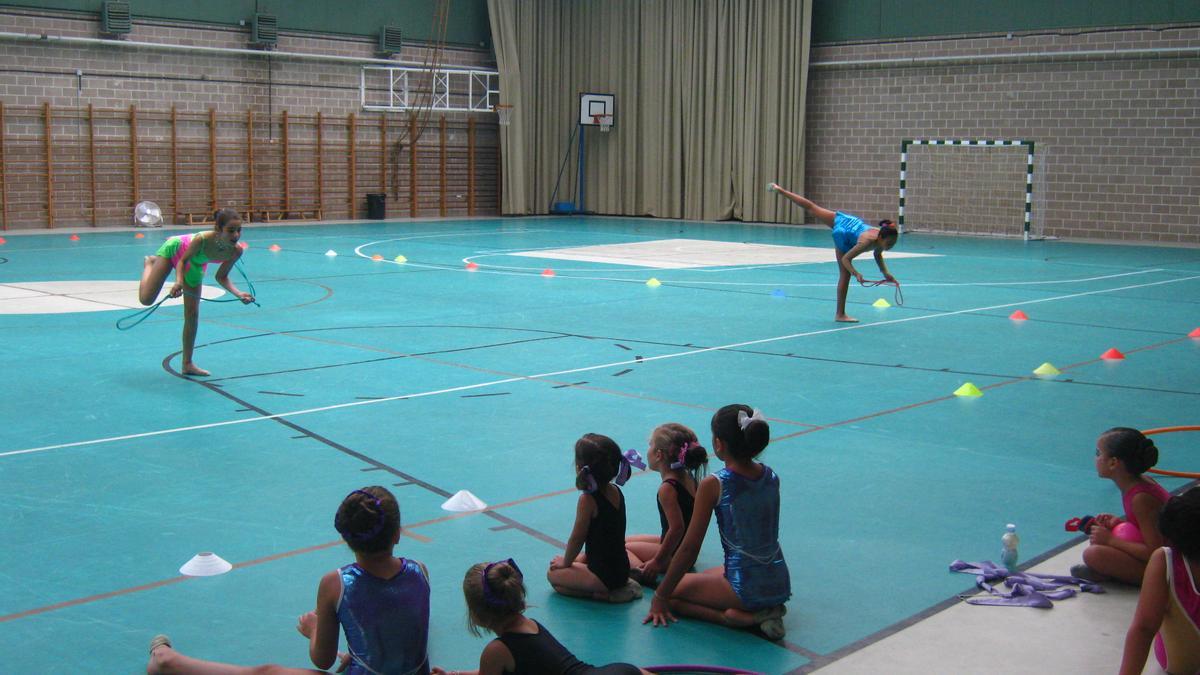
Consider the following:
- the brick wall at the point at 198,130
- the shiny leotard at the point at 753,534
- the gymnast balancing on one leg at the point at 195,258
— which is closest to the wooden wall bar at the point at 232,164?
the brick wall at the point at 198,130

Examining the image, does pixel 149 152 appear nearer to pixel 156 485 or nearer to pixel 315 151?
pixel 315 151

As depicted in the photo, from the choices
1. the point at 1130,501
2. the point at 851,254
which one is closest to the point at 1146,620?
the point at 1130,501

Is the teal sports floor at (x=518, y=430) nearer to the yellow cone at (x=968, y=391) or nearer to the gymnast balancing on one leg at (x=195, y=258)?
the yellow cone at (x=968, y=391)

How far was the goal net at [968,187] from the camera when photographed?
24078mm

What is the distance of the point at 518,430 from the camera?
292 inches

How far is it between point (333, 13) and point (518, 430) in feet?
71.9

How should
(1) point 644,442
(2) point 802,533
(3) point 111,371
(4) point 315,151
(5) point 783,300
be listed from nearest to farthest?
1. (2) point 802,533
2. (1) point 644,442
3. (3) point 111,371
4. (5) point 783,300
5. (4) point 315,151

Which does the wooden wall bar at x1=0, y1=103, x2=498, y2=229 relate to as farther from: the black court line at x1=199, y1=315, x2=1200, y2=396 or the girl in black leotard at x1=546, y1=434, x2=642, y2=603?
the girl in black leotard at x1=546, y1=434, x2=642, y2=603

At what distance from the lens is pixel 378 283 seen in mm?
15305

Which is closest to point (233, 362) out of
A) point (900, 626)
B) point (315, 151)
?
point (900, 626)

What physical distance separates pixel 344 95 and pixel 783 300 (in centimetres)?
1658

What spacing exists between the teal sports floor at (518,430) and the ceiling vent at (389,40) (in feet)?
43.7

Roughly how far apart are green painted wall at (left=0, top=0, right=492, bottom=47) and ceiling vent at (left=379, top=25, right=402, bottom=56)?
240mm

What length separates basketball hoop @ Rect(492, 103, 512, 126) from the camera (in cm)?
2966
